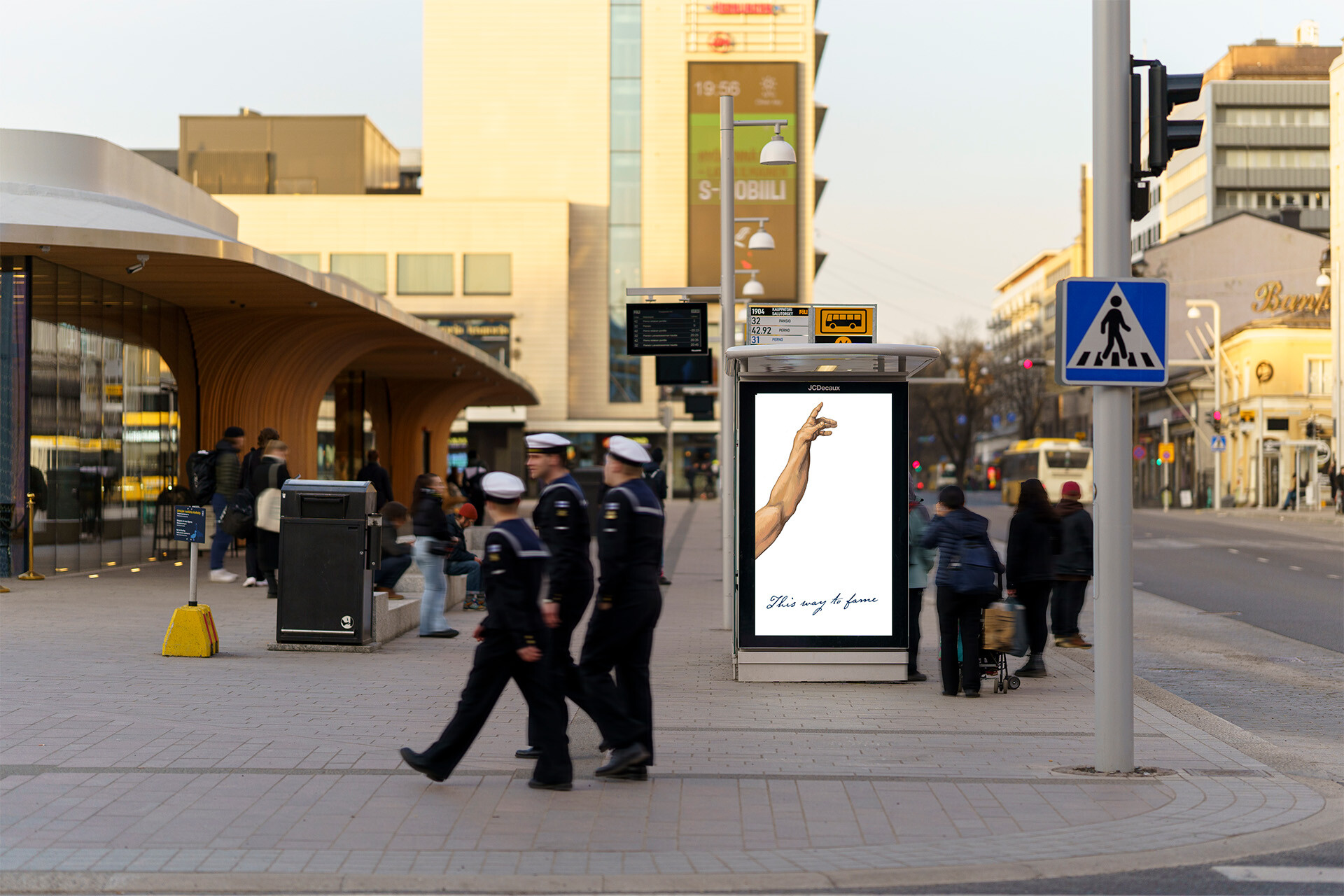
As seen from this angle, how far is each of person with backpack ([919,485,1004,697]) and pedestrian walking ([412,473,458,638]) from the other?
15.6 ft

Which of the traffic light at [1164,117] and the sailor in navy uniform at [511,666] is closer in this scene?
the sailor in navy uniform at [511,666]

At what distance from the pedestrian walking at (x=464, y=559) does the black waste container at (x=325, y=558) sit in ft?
8.38

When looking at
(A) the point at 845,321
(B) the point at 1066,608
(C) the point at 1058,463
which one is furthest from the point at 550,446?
(C) the point at 1058,463

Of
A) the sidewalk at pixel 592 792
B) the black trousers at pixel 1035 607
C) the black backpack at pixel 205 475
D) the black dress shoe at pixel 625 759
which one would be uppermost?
the black backpack at pixel 205 475

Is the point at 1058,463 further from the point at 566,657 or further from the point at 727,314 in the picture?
the point at 566,657

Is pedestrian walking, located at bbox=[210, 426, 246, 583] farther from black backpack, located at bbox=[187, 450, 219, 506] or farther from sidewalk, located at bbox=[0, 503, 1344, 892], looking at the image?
sidewalk, located at bbox=[0, 503, 1344, 892]

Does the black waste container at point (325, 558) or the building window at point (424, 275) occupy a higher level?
the building window at point (424, 275)

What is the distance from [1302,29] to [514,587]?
11865 centimetres

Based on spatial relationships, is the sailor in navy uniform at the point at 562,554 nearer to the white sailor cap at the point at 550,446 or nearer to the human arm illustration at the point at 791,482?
the white sailor cap at the point at 550,446

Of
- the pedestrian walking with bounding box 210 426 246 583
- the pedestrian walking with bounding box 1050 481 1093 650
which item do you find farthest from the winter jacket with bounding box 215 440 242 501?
the pedestrian walking with bounding box 1050 481 1093 650

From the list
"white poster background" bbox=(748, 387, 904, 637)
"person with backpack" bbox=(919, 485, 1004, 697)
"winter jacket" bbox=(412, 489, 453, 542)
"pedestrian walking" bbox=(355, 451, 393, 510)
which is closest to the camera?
"person with backpack" bbox=(919, 485, 1004, 697)

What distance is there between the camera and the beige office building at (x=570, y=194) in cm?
6925

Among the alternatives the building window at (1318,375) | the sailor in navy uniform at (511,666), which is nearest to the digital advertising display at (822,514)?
the sailor in navy uniform at (511,666)

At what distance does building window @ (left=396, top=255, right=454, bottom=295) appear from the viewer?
69500 mm
